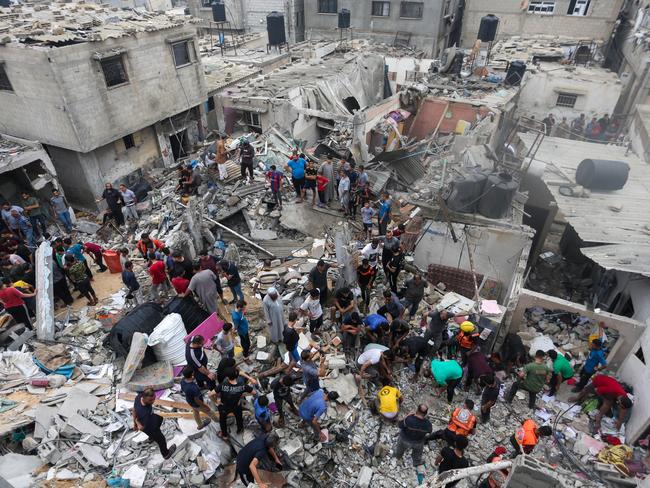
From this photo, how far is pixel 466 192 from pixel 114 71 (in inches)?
491

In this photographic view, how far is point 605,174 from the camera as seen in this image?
37.1 feet

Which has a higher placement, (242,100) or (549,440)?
(242,100)

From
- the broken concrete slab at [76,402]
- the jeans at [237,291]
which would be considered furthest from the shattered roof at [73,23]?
the broken concrete slab at [76,402]

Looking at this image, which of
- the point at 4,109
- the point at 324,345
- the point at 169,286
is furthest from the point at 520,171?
the point at 4,109

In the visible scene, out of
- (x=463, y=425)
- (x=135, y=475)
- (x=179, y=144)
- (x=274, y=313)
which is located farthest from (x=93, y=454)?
(x=179, y=144)

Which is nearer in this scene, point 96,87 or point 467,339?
point 467,339

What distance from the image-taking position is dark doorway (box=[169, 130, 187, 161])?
18.1 meters

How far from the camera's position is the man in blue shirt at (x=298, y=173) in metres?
12.6

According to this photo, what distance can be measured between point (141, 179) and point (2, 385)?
10.4 meters

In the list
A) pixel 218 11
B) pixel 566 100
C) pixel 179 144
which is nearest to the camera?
pixel 179 144

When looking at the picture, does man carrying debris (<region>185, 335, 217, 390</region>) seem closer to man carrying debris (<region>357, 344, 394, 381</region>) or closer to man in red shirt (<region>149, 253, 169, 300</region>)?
man carrying debris (<region>357, 344, 394, 381</region>)

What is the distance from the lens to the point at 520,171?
495 inches

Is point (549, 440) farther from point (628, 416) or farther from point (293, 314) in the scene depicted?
point (293, 314)

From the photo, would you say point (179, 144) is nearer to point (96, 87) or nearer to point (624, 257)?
point (96, 87)
